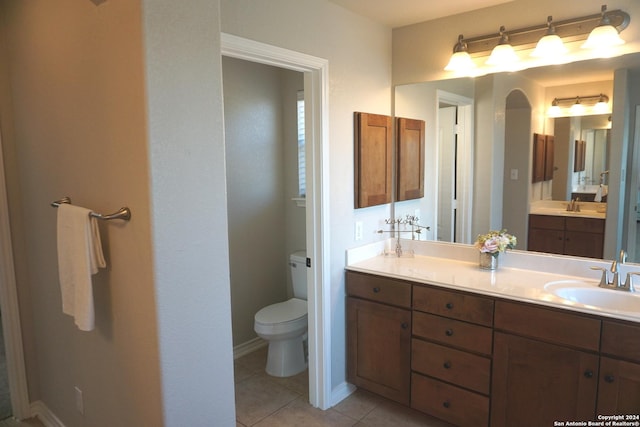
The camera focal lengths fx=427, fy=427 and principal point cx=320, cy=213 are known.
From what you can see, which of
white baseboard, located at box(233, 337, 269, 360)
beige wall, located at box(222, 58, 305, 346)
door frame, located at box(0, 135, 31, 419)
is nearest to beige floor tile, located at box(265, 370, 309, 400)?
white baseboard, located at box(233, 337, 269, 360)

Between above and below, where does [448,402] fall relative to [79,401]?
below

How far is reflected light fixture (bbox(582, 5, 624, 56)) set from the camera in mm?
2061

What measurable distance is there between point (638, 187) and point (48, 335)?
319 centimetres

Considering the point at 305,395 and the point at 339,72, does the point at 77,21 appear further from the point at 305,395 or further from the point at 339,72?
the point at 305,395

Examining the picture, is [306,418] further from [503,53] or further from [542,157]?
[503,53]

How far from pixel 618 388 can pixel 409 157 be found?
5.64ft

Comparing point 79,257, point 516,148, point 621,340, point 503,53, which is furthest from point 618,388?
point 79,257

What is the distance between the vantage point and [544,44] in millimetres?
2248

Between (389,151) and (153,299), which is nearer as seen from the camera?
(153,299)

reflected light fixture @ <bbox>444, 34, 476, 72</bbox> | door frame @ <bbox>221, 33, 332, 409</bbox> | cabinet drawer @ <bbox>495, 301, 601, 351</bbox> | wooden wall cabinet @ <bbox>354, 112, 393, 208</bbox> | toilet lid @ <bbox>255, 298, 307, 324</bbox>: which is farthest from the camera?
toilet lid @ <bbox>255, 298, 307, 324</bbox>

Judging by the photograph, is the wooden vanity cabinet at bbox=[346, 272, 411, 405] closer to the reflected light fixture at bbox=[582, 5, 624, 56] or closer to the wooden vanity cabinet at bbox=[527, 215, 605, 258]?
the wooden vanity cabinet at bbox=[527, 215, 605, 258]

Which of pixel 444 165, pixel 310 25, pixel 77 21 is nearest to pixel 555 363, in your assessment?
pixel 444 165

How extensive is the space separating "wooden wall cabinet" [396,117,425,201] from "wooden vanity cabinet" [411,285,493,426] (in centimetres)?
83

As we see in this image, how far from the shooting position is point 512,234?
8.43 feet
